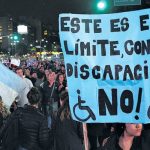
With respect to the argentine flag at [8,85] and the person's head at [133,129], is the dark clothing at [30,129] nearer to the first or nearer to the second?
the argentine flag at [8,85]

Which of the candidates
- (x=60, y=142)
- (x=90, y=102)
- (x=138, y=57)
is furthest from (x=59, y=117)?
(x=138, y=57)

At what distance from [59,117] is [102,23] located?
194 cm

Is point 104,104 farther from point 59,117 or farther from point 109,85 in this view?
point 59,117

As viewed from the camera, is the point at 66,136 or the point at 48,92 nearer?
the point at 66,136

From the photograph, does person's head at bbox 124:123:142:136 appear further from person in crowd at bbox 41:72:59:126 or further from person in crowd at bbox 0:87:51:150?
person in crowd at bbox 41:72:59:126

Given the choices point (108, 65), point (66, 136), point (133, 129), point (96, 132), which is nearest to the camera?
point (133, 129)

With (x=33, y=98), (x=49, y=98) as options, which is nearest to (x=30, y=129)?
(x=33, y=98)

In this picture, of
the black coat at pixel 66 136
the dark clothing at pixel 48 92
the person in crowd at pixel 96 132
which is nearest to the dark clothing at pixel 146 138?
the black coat at pixel 66 136

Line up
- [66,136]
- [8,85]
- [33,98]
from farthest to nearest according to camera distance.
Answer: [8,85]
[33,98]
[66,136]

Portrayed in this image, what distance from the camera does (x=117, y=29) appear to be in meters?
4.92

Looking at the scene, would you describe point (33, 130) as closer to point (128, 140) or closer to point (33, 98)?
point (33, 98)

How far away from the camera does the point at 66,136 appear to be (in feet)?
21.2

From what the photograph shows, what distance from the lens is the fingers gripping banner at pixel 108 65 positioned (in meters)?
4.76

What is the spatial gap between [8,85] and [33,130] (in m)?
1.56
